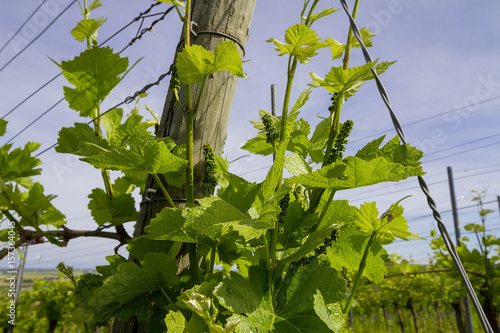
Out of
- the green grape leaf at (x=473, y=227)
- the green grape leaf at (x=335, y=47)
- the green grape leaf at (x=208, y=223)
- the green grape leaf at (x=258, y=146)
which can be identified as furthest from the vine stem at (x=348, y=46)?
the green grape leaf at (x=473, y=227)

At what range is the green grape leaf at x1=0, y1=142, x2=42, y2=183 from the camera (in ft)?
4.32

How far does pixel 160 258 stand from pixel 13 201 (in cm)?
85

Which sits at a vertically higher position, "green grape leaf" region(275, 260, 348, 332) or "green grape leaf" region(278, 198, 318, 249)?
"green grape leaf" region(278, 198, 318, 249)

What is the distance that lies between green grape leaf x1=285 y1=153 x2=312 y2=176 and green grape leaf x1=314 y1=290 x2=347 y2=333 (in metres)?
0.19

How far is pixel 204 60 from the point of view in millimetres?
668

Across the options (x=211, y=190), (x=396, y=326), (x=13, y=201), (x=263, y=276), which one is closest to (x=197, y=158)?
(x=211, y=190)

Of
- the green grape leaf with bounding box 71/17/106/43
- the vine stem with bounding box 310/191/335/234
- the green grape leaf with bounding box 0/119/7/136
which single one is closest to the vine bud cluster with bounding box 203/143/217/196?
the vine stem with bounding box 310/191/335/234

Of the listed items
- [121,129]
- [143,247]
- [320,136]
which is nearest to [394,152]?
[320,136]

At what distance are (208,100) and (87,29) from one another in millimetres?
431

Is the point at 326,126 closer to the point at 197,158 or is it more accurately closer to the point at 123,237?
the point at 197,158

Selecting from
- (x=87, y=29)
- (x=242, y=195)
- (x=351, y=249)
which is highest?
(x=87, y=29)

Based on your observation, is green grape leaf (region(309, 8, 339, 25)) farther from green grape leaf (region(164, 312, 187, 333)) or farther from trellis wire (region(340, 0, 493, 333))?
green grape leaf (region(164, 312, 187, 333))

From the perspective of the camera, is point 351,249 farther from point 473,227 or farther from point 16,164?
point 473,227

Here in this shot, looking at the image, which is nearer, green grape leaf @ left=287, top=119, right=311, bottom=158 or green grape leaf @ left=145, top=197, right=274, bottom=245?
green grape leaf @ left=145, top=197, right=274, bottom=245
